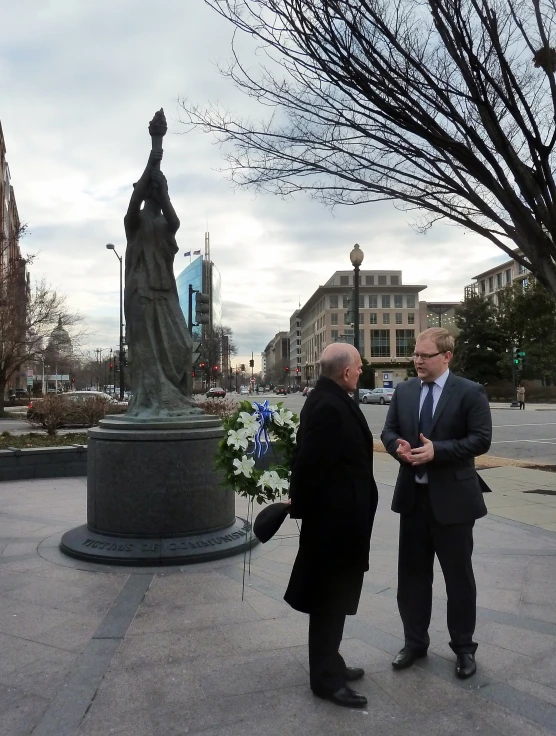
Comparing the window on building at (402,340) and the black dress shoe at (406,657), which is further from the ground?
the window on building at (402,340)

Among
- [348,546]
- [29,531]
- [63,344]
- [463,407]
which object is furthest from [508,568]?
[63,344]

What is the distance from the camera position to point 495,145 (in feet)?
26.9

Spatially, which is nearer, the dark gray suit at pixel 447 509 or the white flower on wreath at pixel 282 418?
the dark gray suit at pixel 447 509

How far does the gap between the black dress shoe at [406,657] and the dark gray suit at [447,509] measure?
3cm

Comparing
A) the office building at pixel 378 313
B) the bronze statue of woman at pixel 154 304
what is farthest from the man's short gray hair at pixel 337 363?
the office building at pixel 378 313

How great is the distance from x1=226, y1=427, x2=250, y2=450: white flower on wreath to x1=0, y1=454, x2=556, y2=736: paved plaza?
1.23 meters

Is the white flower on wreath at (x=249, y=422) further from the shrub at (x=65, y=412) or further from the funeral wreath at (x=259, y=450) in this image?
the shrub at (x=65, y=412)

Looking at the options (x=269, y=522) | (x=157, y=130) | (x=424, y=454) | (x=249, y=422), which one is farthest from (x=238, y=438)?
(x=157, y=130)

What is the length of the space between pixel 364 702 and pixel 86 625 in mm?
2070

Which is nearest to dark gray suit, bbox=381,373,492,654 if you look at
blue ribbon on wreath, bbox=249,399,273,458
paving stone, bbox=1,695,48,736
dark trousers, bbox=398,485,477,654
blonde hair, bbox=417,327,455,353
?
dark trousers, bbox=398,485,477,654

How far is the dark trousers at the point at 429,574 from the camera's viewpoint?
142 inches

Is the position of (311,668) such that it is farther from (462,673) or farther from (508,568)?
(508,568)

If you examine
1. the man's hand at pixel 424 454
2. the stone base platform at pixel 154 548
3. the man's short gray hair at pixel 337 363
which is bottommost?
the stone base platform at pixel 154 548

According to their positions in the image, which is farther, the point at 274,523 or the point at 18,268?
the point at 18,268
